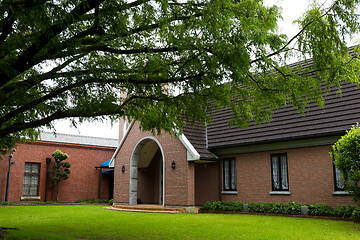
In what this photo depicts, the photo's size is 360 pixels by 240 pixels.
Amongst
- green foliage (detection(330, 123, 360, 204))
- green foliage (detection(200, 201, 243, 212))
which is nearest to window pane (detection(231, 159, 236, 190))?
green foliage (detection(200, 201, 243, 212))

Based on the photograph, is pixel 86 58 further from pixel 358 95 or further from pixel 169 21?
pixel 358 95

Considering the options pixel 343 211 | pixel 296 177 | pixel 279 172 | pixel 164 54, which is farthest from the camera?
pixel 279 172

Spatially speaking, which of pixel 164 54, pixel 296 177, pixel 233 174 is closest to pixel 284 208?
pixel 296 177

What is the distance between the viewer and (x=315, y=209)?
43.2 feet

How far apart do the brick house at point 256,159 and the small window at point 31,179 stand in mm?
8126

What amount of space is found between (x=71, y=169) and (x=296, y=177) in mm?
18789

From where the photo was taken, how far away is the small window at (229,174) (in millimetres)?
17281

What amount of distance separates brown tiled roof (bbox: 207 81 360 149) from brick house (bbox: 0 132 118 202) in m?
14.2

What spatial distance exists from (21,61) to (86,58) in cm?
195

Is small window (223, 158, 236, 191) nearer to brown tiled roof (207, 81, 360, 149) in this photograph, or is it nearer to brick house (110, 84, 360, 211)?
brick house (110, 84, 360, 211)

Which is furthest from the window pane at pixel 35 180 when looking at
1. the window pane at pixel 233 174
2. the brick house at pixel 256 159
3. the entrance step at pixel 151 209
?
the window pane at pixel 233 174

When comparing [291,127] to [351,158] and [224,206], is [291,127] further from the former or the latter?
[224,206]

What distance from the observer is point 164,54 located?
286 inches

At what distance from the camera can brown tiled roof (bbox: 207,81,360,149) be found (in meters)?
13.4
